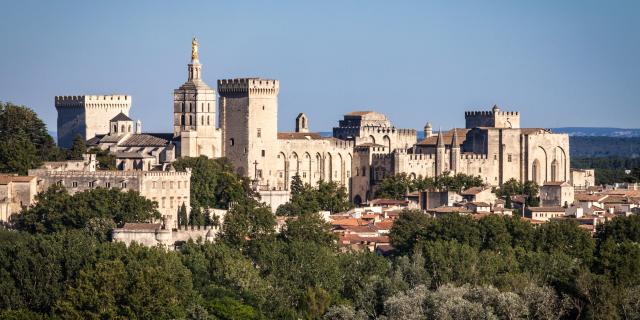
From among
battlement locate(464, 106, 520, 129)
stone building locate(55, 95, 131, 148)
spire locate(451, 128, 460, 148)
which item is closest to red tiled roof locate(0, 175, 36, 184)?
stone building locate(55, 95, 131, 148)

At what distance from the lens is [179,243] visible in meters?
84.5

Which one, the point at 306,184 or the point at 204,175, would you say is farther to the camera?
the point at 306,184

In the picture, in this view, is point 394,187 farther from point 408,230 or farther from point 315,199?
point 408,230

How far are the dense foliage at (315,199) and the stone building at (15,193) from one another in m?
14.2

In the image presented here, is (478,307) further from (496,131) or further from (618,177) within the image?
(618,177)

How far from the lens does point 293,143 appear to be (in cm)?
12006

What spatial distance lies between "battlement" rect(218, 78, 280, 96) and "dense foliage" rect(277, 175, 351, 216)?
502 cm

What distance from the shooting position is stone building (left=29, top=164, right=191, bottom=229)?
94.4m

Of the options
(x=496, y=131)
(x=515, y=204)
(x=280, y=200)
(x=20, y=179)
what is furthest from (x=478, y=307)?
(x=496, y=131)

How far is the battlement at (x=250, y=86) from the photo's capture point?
4582 inches

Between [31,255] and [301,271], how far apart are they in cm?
944

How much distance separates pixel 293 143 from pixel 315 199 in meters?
10.5

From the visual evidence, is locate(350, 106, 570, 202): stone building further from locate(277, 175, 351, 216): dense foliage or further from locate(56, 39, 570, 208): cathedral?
locate(277, 175, 351, 216): dense foliage

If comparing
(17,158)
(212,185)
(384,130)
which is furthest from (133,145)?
(384,130)
